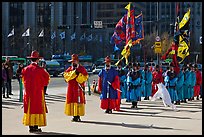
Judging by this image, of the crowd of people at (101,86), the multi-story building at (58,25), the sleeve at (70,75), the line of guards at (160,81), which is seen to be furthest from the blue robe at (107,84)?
the multi-story building at (58,25)

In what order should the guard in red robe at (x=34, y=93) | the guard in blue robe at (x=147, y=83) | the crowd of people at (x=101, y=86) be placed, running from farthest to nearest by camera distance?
the guard in blue robe at (x=147, y=83) < the crowd of people at (x=101, y=86) < the guard in red robe at (x=34, y=93)

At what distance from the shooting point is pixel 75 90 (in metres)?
12.8

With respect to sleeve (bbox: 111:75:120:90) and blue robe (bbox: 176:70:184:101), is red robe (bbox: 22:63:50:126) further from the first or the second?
blue robe (bbox: 176:70:184:101)

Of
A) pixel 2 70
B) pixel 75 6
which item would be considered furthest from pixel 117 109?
pixel 75 6

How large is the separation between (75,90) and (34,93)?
6.37 feet

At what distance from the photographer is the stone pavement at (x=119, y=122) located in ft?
35.5

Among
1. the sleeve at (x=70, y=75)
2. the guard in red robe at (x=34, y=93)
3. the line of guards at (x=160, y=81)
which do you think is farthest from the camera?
the line of guards at (x=160, y=81)

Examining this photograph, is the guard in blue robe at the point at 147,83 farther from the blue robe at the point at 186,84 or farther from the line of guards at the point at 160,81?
the blue robe at the point at 186,84

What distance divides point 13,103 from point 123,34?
5878mm

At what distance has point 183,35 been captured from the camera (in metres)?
19.9

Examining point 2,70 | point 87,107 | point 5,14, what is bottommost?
point 87,107

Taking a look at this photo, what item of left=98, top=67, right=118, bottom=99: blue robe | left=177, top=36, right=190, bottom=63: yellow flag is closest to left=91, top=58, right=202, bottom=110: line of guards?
left=177, top=36, right=190, bottom=63: yellow flag

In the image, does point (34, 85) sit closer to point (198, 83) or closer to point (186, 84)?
point (186, 84)

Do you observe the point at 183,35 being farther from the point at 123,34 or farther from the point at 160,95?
the point at 160,95
